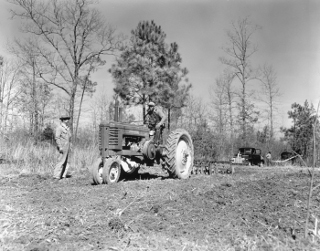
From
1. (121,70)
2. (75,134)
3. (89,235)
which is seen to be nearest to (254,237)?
(89,235)

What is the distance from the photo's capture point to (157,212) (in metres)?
3.90

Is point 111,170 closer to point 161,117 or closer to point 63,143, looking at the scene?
point 161,117

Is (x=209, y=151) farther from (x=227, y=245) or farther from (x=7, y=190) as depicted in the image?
(x=227, y=245)

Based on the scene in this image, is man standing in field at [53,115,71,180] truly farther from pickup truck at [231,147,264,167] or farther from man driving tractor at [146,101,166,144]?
pickup truck at [231,147,264,167]

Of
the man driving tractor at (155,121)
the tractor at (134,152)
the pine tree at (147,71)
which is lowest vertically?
the tractor at (134,152)

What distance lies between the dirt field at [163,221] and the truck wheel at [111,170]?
1415mm

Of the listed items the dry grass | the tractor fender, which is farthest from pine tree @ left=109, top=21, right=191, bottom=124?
the tractor fender

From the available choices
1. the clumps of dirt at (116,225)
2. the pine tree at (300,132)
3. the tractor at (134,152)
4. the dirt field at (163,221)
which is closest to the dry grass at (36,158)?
the tractor at (134,152)

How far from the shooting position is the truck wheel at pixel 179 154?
7703mm

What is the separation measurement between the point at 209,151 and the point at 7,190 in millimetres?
10059

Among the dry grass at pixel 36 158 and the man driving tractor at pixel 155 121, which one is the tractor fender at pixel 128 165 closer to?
the man driving tractor at pixel 155 121

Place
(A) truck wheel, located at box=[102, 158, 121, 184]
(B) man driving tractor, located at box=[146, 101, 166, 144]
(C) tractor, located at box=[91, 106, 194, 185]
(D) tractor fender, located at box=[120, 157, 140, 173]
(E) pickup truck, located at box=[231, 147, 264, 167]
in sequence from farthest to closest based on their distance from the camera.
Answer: (E) pickup truck, located at box=[231, 147, 264, 167], (B) man driving tractor, located at box=[146, 101, 166, 144], (D) tractor fender, located at box=[120, 157, 140, 173], (C) tractor, located at box=[91, 106, 194, 185], (A) truck wheel, located at box=[102, 158, 121, 184]

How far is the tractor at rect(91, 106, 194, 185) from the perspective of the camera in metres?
6.71

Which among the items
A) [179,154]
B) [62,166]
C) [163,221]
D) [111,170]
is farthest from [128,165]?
[163,221]
